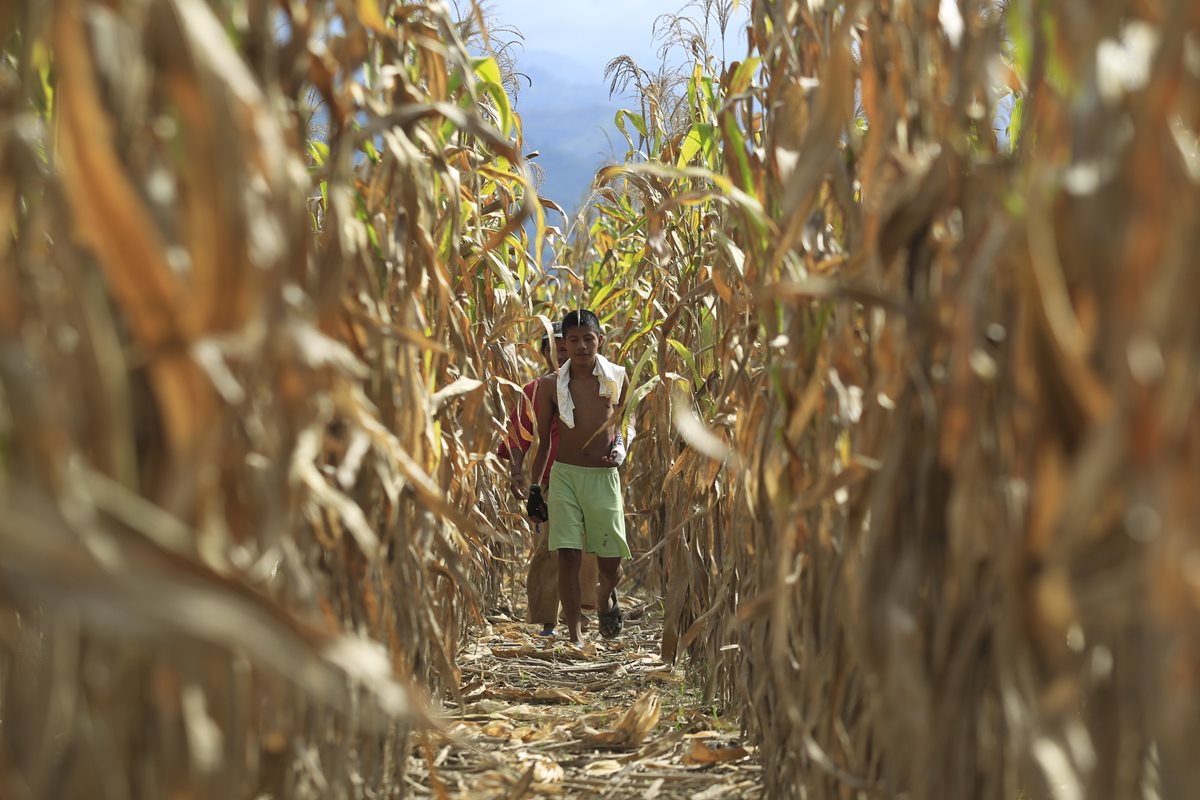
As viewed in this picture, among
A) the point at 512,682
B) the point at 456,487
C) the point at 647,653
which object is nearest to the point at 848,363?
the point at 456,487

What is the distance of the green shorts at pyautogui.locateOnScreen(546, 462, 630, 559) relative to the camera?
4852 mm

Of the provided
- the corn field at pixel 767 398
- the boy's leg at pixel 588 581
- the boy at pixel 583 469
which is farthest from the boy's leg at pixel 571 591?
the corn field at pixel 767 398

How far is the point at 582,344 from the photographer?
4824 mm

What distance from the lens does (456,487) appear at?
3.31m

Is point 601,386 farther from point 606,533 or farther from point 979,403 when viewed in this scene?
point 979,403

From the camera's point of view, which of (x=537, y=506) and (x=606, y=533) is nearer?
(x=606, y=533)

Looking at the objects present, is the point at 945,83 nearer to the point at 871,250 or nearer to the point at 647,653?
the point at 871,250

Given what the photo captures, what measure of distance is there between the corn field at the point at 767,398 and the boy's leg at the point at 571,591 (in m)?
2.72

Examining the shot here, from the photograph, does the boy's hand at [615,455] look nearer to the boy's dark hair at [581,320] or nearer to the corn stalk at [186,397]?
the boy's dark hair at [581,320]

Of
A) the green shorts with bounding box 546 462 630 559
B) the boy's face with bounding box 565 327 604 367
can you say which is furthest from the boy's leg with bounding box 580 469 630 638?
the boy's face with bounding box 565 327 604 367

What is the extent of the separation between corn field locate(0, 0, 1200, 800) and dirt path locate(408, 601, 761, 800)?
2.06 ft

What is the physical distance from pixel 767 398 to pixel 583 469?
298cm

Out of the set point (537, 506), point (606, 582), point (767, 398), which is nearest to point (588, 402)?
point (537, 506)

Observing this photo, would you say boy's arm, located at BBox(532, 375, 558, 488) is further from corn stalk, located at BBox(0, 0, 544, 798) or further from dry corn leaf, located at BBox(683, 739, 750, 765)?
corn stalk, located at BBox(0, 0, 544, 798)
